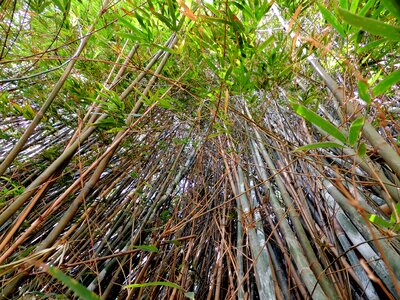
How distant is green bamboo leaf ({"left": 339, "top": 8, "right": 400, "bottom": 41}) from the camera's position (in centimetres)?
30

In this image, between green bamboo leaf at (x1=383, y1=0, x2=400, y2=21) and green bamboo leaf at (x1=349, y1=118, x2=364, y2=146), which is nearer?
green bamboo leaf at (x1=383, y1=0, x2=400, y2=21)

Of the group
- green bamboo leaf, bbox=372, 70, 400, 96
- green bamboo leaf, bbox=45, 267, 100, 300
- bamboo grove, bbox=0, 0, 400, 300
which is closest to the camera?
green bamboo leaf, bbox=45, 267, 100, 300

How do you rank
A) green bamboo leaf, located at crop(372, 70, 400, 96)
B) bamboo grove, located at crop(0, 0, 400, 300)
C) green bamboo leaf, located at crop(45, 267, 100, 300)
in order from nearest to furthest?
green bamboo leaf, located at crop(45, 267, 100, 300) < green bamboo leaf, located at crop(372, 70, 400, 96) < bamboo grove, located at crop(0, 0, 400, 300)

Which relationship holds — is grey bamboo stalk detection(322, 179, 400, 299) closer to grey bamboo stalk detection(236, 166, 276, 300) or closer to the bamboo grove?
the bamboo grove

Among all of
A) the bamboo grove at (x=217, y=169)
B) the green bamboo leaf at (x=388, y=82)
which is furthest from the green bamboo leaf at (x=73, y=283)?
the green bamboo leaf at (x=388, y=82)

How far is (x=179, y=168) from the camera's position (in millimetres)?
1827

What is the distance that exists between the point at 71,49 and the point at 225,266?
1.81 m

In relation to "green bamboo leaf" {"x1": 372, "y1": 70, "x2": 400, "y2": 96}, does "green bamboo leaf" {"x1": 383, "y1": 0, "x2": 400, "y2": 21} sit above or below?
below

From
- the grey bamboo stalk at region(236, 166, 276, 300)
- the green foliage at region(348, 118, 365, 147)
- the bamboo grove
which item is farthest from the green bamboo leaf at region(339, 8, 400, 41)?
the grey bamboo stalk at region(236, 166, 276, 300)

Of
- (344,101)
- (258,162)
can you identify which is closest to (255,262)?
(344,101)

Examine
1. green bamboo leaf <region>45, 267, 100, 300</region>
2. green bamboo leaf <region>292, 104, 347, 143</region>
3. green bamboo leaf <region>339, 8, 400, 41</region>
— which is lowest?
green bamboo leaf <region>45, 267, 100, 300</region>

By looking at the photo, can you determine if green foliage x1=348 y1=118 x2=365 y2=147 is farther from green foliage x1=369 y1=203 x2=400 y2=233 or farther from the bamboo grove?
green foliage x1=369 y1=203 x2=400 y2=233

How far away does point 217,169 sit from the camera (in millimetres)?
1800

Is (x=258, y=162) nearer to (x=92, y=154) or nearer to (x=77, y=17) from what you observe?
(x=92, y=154)
